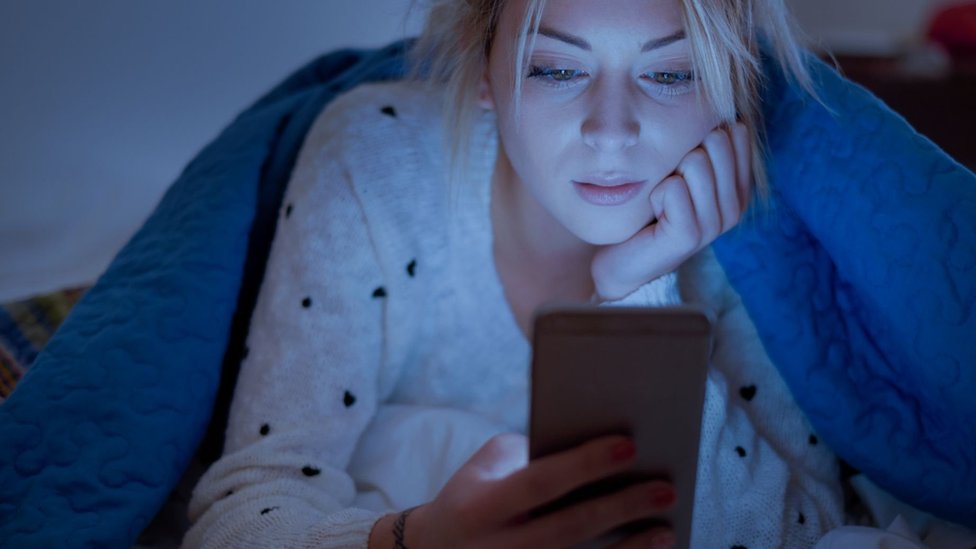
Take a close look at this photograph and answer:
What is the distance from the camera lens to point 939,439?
0.73 metres

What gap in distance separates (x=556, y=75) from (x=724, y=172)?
0.56 feet

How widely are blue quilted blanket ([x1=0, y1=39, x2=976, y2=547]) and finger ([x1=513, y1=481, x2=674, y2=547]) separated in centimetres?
30

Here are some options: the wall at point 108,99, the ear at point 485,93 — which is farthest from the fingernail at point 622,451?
the wall at point 108,99

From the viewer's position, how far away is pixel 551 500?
54 cm

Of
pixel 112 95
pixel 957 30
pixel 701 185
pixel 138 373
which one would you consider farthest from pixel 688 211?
pixel 957 30

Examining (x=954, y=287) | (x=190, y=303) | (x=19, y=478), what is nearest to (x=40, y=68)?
(x=190, y=303)

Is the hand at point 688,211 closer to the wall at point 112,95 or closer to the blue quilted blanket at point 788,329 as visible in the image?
the blue quilted blanket at point 788,329

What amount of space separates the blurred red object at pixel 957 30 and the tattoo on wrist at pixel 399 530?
2.29 meters

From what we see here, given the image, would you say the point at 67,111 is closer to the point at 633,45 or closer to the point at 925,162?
the point at 633,45

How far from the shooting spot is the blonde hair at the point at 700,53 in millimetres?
689

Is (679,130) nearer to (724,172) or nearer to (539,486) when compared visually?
(724,172)

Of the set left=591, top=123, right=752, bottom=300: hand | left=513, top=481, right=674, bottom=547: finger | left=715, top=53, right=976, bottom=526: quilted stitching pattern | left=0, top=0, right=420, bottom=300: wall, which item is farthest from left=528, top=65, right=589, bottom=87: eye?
left=0, top=0, right=420, bottom=300: wall

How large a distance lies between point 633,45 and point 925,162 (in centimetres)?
27

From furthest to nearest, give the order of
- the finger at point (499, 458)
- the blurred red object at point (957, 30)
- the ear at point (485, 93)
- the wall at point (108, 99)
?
the blurred red object at point (957, 30) < the wall at point (108, 99) < the ear at point (485, 93) < the finger at point (499, 458)
